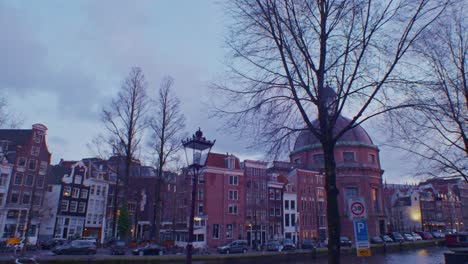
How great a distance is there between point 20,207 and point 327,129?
1915 inches

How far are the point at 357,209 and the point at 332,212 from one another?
3.79 feet

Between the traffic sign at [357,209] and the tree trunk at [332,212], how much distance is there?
0.82 m

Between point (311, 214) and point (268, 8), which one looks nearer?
point (268, 8)

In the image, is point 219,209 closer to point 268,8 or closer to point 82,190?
point 82,190

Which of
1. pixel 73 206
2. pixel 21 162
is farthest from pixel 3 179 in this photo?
pixel 73 206

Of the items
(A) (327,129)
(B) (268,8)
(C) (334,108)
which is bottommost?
(A) (327,129)

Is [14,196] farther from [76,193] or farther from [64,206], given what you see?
[76,193]

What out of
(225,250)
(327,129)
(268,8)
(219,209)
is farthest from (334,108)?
(219,209)

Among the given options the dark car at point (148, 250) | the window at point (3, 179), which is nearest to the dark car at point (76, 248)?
the dark car at point (148, 250)

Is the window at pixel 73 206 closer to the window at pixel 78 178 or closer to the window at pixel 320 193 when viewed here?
the window at pixel 78 178

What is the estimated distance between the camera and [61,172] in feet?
177

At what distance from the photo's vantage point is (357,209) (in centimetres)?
900

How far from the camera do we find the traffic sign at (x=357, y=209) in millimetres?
8875

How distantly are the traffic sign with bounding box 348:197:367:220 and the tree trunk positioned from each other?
32.4 inches
